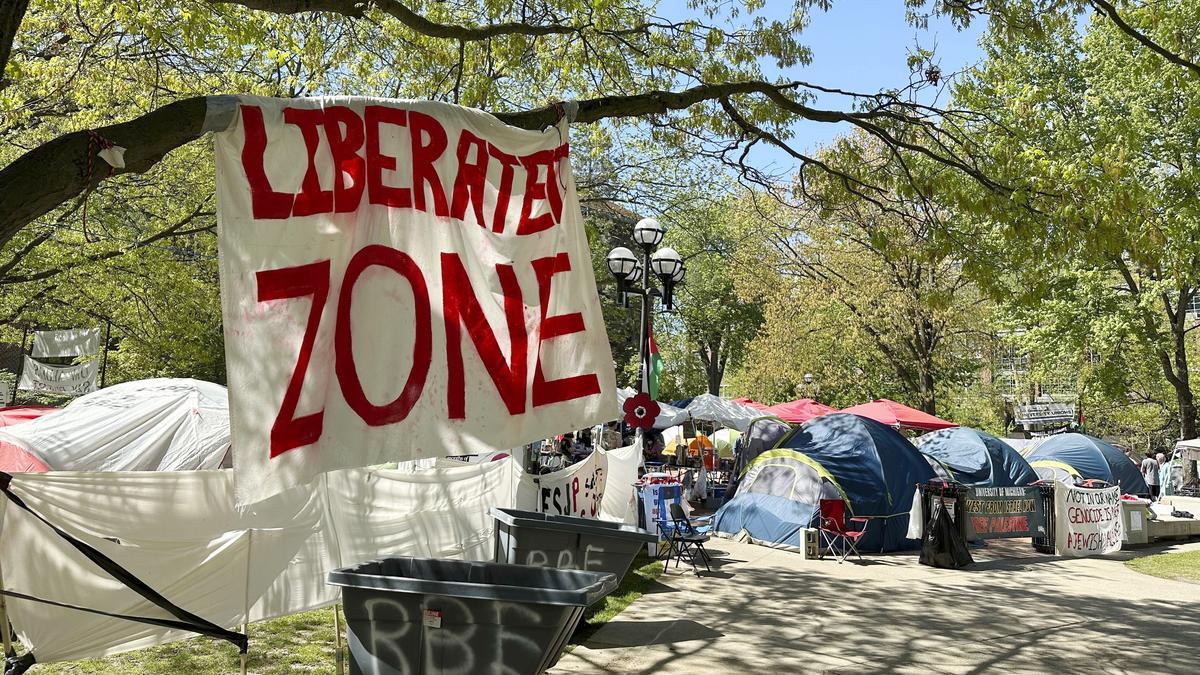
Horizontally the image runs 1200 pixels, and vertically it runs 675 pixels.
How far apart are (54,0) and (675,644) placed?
359 inches

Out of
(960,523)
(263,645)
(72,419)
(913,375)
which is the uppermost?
(913,375)

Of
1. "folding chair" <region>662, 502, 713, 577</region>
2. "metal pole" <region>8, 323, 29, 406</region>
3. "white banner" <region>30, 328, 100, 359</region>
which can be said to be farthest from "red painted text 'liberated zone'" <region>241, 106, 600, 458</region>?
"metal pole" <region>8, 323, 29, 406</region>

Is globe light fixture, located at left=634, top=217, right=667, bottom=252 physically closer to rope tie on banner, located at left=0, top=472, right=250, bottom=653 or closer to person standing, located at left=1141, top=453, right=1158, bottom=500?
rope tie on banner, located at left=0, top=472, right=250, bottom=653

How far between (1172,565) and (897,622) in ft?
25.4

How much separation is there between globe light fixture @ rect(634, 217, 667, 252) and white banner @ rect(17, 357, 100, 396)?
17.9 meters

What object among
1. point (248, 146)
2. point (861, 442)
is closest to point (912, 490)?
point (861, 442)

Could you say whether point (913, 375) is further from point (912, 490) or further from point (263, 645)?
point (263, 645)

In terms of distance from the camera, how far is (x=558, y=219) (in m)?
4.54

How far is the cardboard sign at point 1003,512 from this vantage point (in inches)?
600

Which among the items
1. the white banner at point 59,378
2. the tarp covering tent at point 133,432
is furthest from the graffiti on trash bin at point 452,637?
the white banner at point 59,378

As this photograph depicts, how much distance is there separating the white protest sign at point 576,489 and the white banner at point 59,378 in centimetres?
1802

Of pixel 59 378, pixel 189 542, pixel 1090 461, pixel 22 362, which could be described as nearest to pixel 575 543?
pixel 189 542

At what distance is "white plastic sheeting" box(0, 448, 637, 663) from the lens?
5.20m

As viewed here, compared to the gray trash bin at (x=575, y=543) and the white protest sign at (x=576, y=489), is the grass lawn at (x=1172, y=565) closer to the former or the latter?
the white protest sign at (x=576, y=489)
